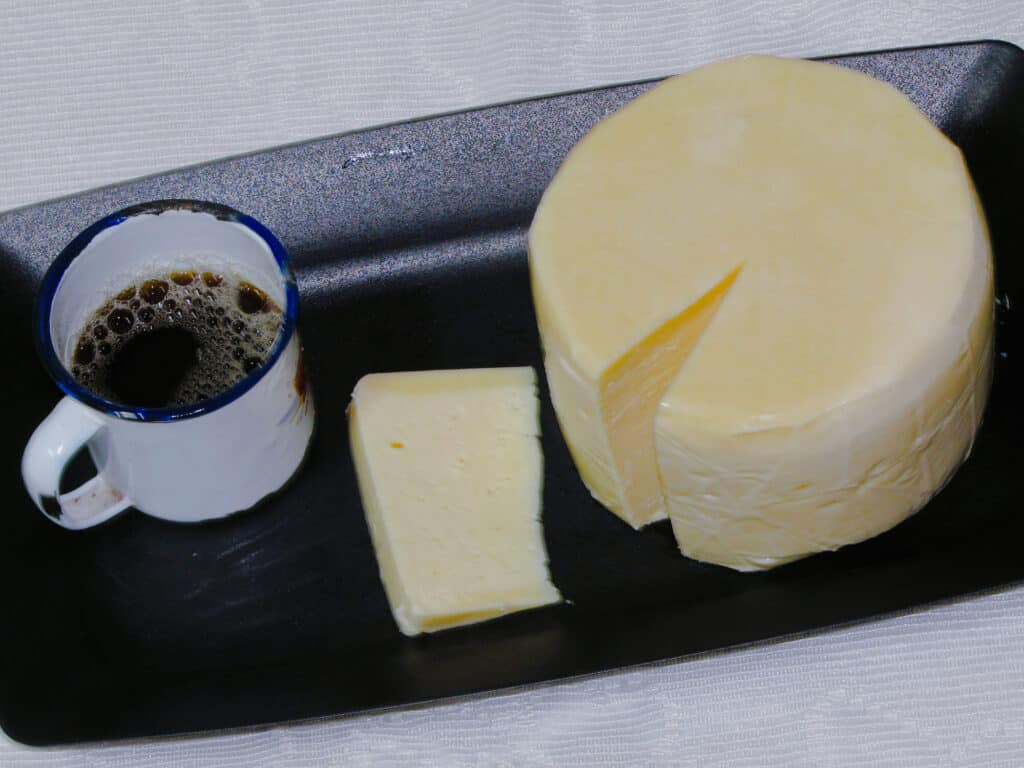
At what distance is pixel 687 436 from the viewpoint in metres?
0.97

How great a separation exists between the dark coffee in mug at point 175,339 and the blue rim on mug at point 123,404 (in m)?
0.03

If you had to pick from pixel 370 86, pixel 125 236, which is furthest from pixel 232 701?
pixel 370 86

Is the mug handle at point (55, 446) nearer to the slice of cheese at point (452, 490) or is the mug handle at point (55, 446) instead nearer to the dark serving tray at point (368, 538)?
the dark serving tray at point (368, 538)

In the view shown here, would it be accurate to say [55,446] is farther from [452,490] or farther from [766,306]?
[766,306]

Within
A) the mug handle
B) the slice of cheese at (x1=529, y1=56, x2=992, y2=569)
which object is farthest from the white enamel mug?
the slice of cheese at (x1=529, y1=56, x2=992, y2=569)

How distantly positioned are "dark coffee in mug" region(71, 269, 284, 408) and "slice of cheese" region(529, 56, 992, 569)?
0.79 feet

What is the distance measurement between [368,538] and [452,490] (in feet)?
0.28

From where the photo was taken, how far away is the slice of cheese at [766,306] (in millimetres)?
964

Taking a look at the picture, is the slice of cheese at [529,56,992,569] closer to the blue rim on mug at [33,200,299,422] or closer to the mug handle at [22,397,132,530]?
the blue rim on mug at [33,200,299,422]

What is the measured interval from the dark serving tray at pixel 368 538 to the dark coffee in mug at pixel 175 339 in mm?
123

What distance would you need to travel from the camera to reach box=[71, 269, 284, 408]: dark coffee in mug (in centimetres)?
106

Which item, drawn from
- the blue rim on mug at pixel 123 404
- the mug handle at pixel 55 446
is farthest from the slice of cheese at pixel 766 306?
the mug handle at pixel 55 446

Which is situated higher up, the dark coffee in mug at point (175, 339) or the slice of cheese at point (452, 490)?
the dark coffee in mug at point (175, 339)

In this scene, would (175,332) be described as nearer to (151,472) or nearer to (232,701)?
(151,472)
